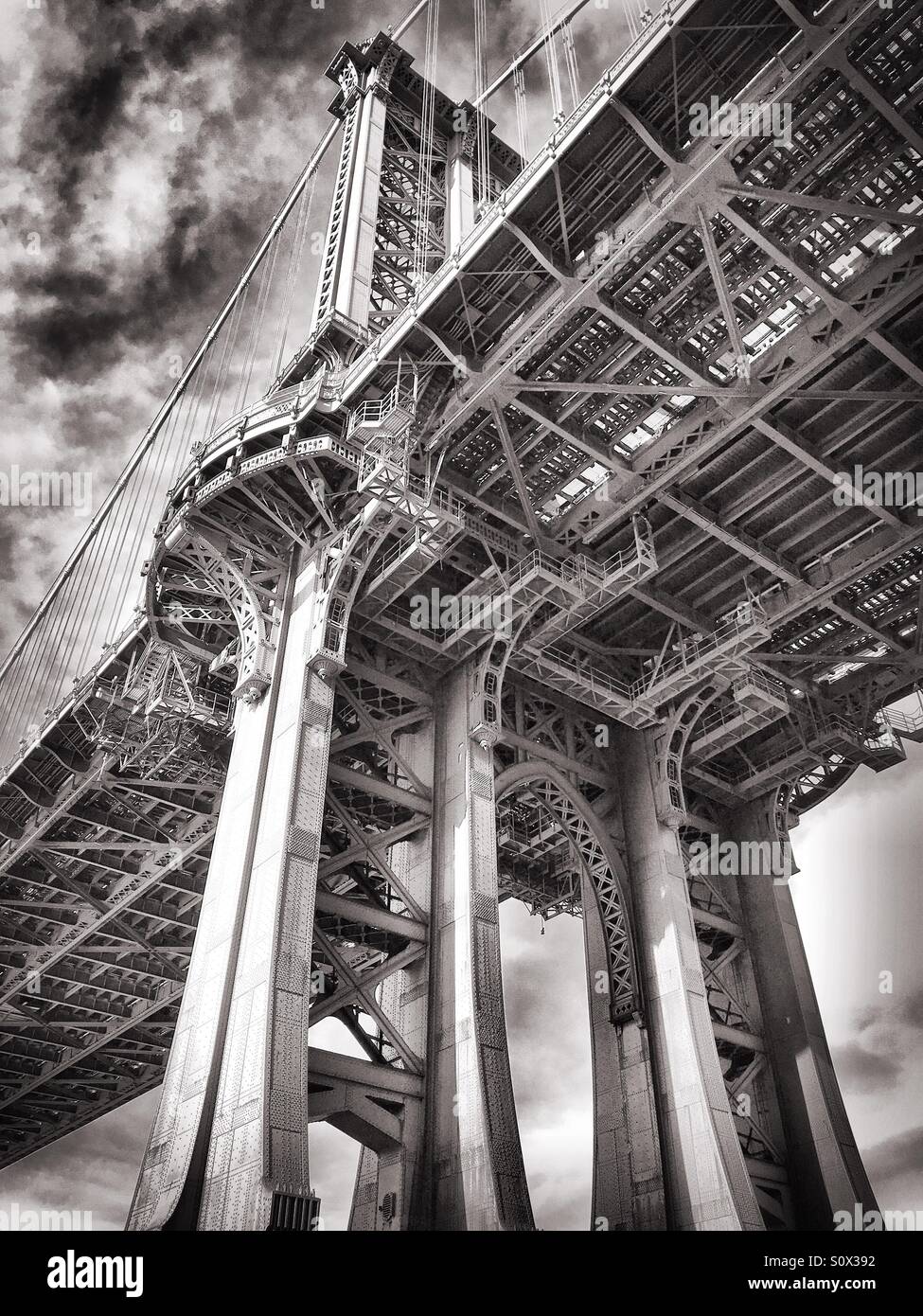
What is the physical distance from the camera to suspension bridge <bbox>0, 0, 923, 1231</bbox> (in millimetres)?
Result: 18812

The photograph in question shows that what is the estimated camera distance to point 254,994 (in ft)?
61.8

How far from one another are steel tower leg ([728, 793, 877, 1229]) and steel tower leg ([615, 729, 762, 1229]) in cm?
490

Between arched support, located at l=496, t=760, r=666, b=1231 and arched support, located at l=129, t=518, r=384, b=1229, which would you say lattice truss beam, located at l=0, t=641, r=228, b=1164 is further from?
arched support, located at l=496, t=760, r=666, b=1231

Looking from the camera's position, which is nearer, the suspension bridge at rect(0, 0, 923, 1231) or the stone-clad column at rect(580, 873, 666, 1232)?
the suspension bridge at rect(0, 0, 923, 1231)

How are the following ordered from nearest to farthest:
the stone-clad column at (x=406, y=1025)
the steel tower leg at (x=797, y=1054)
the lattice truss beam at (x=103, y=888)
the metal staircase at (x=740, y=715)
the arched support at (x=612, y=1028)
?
the stone-clad column at (x=406, y=1025)
the arched support at (x=612, y=1028)
the steel tower leg at (x=797, y=1054)
the metal staircase at (x=740, y=715)
the lattice truss beam at (x=103, y=888)

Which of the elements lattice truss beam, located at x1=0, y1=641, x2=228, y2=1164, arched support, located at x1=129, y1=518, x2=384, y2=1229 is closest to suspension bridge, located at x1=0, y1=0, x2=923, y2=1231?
arched support, located at x1=129, y1=518, x2=384, y2=1229

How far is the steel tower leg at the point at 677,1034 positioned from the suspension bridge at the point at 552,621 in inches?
4.9

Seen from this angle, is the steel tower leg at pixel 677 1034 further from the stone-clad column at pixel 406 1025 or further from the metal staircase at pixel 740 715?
the stone-clad column at pixel 406 1025

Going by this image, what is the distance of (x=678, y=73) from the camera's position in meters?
18.7

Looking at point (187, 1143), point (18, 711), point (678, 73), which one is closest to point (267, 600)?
point (187, 1143)

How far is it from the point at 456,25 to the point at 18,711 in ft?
129

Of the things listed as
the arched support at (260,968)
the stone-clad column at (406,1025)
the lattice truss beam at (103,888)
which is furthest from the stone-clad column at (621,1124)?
the lattice truss beam at (103,888)

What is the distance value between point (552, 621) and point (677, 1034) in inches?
429

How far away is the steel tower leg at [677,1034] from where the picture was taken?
22422mm
